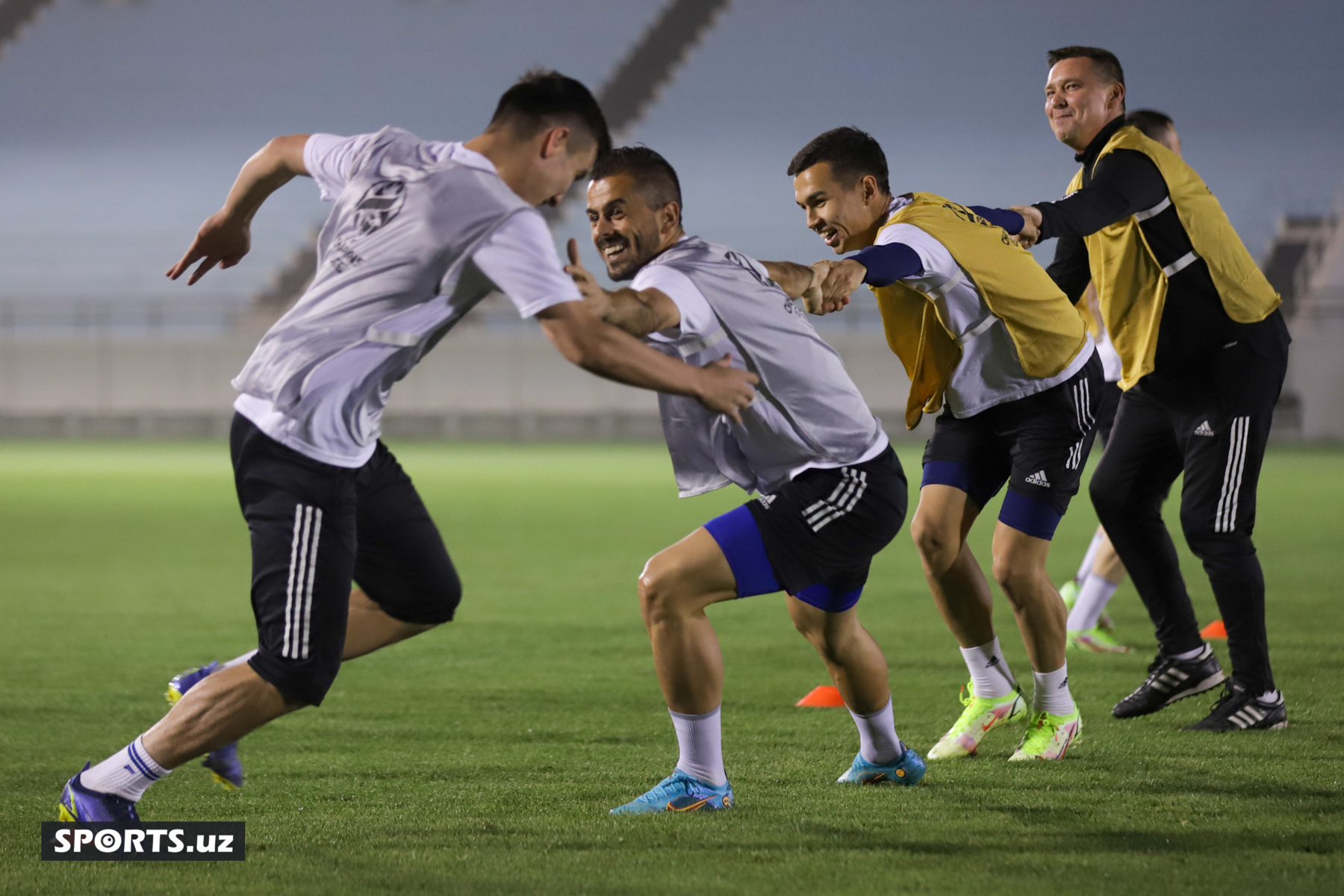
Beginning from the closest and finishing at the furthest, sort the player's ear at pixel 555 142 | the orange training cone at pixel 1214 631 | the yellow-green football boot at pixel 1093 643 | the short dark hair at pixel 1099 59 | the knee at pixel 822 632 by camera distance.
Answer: the player's ear at pixel 555 142
the knee at pixel 822 632
the short dark hair at pixel 1099 59
the yellow-green football boot at pixel 1093 643
the orange training cone at pixel 1214 631

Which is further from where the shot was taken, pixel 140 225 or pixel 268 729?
pixel 140 225

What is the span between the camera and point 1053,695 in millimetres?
4605

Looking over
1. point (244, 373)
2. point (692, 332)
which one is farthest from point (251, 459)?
point (692, 332)

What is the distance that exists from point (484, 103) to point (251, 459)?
39.6 m

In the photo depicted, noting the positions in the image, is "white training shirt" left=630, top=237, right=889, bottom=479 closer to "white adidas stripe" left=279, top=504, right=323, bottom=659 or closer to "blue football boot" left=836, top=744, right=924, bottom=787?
"white adidas stripe" left=279, top=504, right=323, bottom=659

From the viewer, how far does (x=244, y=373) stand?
3.46m

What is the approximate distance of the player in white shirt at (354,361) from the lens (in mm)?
3285

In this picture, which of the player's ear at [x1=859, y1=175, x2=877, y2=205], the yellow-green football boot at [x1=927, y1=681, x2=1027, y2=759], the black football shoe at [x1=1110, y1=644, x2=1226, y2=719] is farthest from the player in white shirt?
the black football shoe at [x1=1110, y1=644, x2=1226, y2=719]

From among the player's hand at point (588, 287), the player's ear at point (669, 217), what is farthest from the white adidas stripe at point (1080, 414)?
the player's hand at point (588, 287)

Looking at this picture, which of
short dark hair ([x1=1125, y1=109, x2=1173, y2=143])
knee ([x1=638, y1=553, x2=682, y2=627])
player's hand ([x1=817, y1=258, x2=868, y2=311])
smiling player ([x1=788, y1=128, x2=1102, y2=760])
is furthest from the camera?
short dark hair ([x1=1125, y1=109, x2=1173, y2=143])

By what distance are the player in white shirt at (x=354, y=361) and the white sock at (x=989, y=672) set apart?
6.24 feet

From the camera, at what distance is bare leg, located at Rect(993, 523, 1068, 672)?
4.64m

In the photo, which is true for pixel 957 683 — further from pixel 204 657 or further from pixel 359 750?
pixel 204 657

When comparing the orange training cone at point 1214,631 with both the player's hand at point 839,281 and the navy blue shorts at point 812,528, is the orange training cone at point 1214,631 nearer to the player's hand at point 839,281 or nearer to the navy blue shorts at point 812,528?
the navy blue shorts at point 812,528
